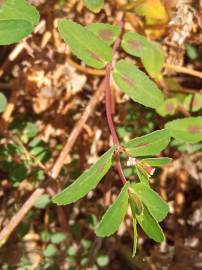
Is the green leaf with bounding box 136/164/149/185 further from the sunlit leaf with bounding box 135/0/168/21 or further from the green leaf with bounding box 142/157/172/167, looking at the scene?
the sunlit leaf with bounding box 135/0/168/21

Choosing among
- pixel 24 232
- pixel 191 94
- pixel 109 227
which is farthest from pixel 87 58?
pixel 24 232

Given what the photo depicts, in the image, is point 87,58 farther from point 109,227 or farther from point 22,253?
point 22,253

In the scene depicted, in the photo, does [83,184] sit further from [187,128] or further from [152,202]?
[187,128]

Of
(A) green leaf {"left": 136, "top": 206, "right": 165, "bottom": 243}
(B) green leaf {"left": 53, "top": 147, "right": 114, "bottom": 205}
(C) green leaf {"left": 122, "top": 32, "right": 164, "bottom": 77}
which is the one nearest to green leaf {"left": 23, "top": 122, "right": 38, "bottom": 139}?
(C) green leaf {"left": 122, "top": 32, "right": 164, "bottom": 77}

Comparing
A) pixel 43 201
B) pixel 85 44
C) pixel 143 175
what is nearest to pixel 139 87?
pixel 85 44

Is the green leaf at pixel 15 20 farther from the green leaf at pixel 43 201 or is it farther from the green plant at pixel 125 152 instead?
the green leaf at pixel 43 201

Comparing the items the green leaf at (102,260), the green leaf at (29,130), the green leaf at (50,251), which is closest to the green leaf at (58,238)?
the green leaf at (50,251)
